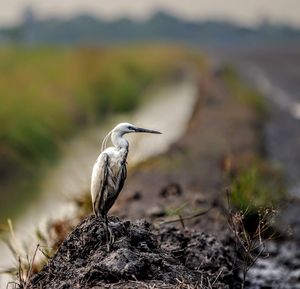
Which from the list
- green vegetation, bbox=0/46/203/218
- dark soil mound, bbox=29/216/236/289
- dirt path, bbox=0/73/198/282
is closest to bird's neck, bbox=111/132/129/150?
dark soil mound, bbox=29/216/236/289

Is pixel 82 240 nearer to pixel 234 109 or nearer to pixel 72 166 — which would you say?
pixel 72 166

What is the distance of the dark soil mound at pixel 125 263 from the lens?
6.21 meters

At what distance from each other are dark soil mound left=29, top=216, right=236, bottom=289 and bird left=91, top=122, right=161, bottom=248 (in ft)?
0.88

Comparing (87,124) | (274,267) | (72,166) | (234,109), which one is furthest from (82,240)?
(234,109)

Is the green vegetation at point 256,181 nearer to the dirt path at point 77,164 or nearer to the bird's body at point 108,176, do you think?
the bird's body at point 108,176

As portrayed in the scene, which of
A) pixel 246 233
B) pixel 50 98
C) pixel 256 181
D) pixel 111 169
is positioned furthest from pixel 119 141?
pixel 50 98

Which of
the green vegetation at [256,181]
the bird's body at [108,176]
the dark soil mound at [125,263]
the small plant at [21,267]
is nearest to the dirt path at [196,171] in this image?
Answer: the green vegetation at [256,181]

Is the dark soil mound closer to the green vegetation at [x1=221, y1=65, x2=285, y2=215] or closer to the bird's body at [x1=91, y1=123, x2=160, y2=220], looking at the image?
the bird's body at [x1=91, y1=123, x2=160, y2=220]

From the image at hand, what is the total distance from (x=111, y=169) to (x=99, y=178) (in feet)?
0.36

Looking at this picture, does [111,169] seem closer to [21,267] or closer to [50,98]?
[21,267]

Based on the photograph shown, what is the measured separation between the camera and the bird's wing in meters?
6.49

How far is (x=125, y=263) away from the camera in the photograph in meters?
6.27

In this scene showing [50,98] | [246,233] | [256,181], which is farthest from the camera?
[50,98]

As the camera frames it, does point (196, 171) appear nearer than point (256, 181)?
No
